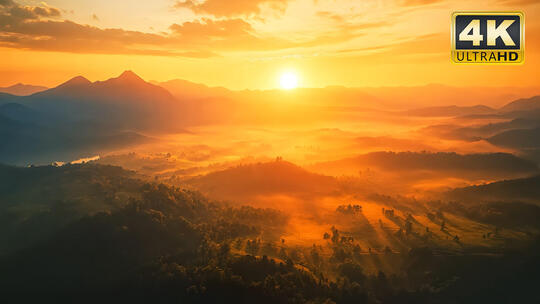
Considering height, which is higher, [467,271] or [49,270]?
[49,270]

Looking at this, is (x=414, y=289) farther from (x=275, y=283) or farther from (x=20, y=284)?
(x=20, y=284)

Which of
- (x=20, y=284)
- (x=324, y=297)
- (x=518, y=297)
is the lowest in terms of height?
(x=518, y=297)

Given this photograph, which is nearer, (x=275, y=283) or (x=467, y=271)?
(x=275, y=283)

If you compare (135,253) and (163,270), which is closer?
(163,270)

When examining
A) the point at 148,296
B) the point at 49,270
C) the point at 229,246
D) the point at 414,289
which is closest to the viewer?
the point at 148,296

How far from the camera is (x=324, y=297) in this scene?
162500mm

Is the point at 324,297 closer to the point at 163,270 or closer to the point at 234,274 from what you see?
the point at 234,274

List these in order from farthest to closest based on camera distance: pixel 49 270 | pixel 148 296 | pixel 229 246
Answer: pixel 229 246, pixel 49 270, pixel 148 296

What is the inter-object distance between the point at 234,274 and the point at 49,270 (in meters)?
93.1

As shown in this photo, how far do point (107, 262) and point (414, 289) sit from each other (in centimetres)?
16030

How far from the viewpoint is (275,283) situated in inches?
6220

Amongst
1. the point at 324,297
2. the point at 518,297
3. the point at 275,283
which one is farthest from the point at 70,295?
the point at 518,297

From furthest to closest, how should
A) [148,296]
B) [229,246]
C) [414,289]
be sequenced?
1. [229,246]
2. [414,289]
3. [148,296]

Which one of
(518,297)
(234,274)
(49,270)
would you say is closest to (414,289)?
(518,297)
